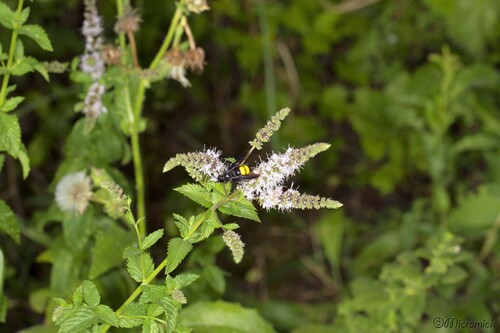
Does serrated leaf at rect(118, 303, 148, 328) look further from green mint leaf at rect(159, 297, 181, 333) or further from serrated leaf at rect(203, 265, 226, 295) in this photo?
serrated leaf at rect(203, 265, 226, 295)

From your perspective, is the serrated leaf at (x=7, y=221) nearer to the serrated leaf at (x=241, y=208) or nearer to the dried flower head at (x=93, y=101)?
the dried flower head at (x=93, y=101)

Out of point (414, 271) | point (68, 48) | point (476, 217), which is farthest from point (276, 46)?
point (414, 271)

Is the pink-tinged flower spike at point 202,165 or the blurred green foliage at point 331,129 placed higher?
the blurred green foliage at point 331,129

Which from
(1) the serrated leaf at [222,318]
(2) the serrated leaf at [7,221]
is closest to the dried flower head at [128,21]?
(2) the serrated leaf at [7,221]

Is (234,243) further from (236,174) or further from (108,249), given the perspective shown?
(108,249)

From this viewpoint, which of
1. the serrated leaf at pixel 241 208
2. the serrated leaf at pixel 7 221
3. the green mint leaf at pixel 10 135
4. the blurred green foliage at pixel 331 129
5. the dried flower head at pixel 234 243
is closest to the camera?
the dried flower head at pixel 234 243

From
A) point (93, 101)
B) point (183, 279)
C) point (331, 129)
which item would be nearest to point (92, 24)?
point (93, 101)

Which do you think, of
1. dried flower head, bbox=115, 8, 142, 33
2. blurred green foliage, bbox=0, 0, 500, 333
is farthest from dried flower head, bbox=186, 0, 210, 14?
blurred green foliage, bbox=0, 0, 500, 333
